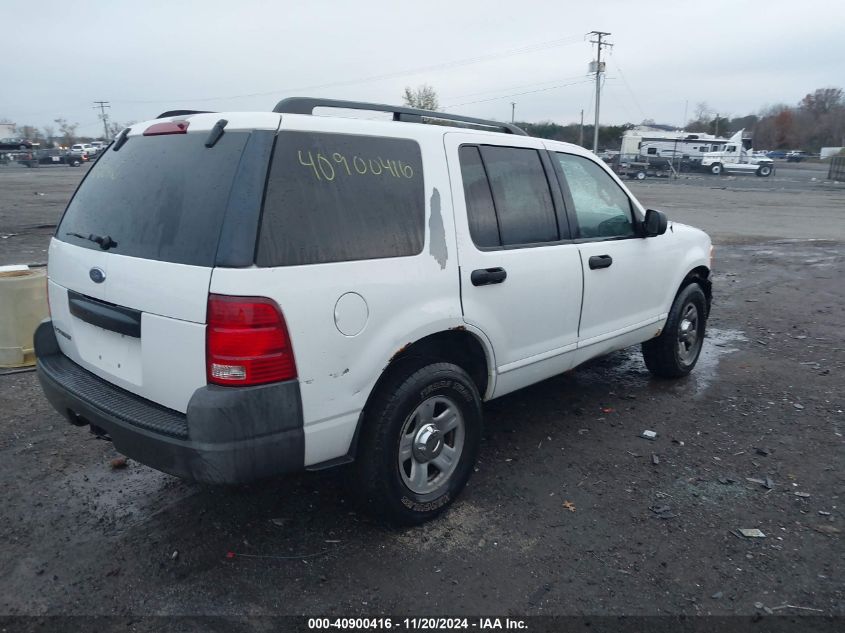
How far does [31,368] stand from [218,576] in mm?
3697

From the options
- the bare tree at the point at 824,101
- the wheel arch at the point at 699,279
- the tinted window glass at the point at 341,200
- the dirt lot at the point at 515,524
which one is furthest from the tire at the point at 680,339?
Answer: the bare tree at the point at 824,101

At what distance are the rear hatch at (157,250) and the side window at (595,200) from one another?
2308 mm

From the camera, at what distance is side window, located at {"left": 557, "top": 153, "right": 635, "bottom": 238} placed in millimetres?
4441

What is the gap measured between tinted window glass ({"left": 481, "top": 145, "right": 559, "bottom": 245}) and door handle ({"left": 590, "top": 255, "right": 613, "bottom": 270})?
14.4 inches

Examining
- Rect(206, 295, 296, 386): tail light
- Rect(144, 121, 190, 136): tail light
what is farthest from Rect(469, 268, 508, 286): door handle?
Rect(144, 121, 190, 136): tail light

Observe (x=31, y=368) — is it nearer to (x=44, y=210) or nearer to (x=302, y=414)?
(x=302, y=414)

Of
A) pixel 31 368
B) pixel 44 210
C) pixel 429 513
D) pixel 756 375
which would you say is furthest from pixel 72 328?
pixel 44 210

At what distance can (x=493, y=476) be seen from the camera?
3.99 m

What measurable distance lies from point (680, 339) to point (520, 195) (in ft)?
8.00

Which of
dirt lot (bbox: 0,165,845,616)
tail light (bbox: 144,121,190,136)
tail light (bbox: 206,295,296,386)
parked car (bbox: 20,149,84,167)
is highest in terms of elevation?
parked car (bbox: 20,149,84,167)

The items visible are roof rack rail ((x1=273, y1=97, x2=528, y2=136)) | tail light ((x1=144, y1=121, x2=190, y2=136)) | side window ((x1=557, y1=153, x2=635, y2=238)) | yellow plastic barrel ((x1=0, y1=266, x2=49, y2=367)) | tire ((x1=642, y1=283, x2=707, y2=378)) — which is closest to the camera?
tail light ((x1=144, y1=121, x2=190, y2=136))

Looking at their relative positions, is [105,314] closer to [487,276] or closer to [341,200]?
[341,200]

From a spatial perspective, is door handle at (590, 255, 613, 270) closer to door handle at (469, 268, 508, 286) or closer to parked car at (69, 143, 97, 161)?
door handle at (469, 268, 508, 286)

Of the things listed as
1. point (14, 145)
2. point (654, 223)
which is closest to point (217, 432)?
point (654, 223)
